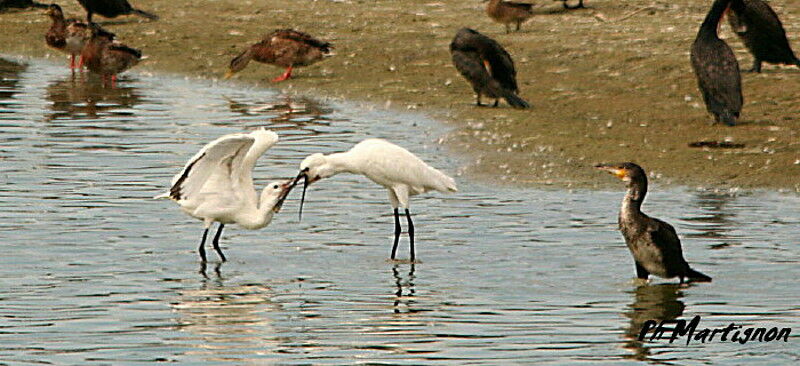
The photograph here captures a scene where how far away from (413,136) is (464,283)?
23.5ft

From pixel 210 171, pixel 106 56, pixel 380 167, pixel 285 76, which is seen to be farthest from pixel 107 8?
pixel 380 167

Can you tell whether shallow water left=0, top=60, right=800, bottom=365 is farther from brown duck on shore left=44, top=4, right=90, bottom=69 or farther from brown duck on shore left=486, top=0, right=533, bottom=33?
brown duck on shore left=44, top=4, right=90, bottom=69

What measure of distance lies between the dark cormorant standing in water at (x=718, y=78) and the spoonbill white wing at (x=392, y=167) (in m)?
5.83

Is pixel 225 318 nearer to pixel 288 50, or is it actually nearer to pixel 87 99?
pixel 87 99

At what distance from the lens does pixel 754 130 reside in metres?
16.1

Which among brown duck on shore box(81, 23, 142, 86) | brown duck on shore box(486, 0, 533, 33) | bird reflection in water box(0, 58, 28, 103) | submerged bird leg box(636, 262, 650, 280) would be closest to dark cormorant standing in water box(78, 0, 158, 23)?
bird reflection in water box(0, 58, 28, 103)

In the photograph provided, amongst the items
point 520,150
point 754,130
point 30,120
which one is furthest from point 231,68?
point 754,130

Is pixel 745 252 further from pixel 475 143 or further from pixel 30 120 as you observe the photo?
pixel 30 120

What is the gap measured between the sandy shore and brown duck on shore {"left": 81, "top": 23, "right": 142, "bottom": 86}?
150 cm

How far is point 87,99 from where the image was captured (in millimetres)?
20797

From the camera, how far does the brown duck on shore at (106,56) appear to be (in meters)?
21.7

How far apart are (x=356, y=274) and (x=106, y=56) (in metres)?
12.1

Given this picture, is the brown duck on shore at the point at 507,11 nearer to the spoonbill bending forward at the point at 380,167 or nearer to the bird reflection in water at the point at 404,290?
the spoonbill bending forward at the point at 380,167

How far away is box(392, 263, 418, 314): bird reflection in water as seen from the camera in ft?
30.7
